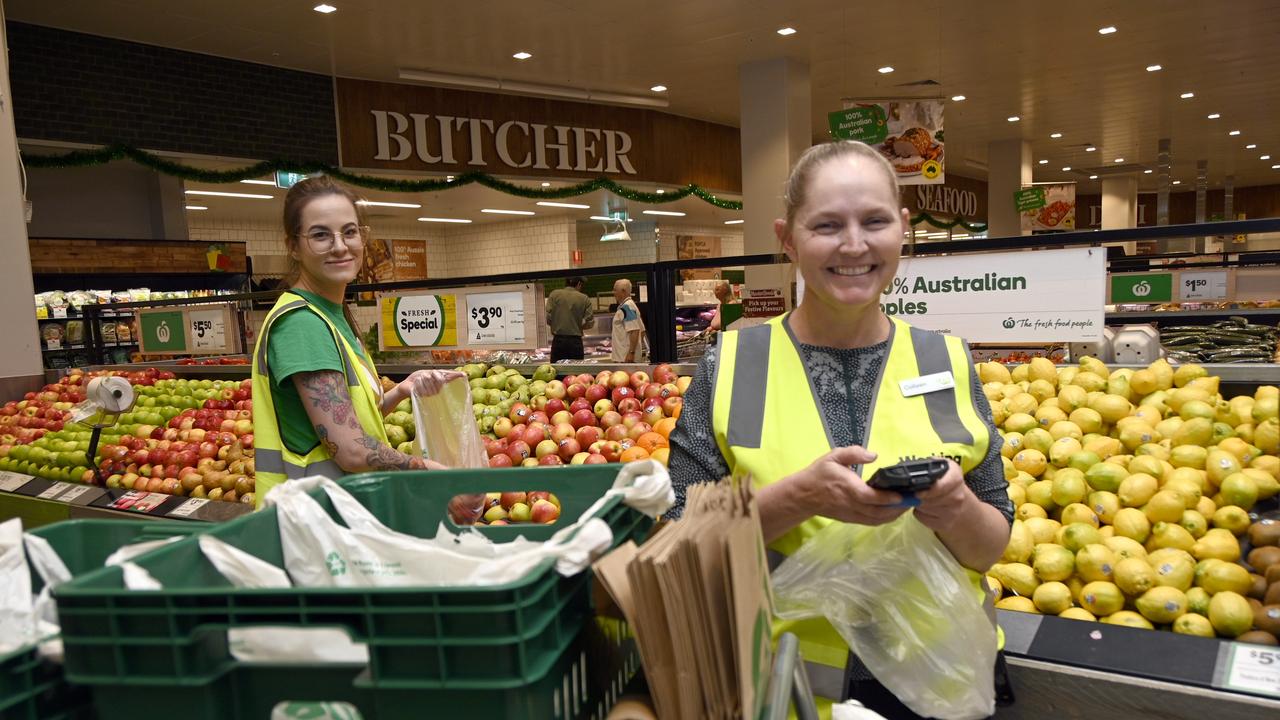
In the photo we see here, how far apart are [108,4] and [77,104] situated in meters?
1.31

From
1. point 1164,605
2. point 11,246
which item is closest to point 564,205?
point 11,246

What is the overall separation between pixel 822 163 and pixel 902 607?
73 centimetres

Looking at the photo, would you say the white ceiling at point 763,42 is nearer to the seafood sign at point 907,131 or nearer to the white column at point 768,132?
the white column at point 768,132

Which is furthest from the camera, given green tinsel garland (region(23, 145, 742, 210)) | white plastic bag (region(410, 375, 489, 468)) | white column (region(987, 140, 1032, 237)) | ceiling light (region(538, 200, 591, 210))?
white column (region(987, 140, 1032, 237))

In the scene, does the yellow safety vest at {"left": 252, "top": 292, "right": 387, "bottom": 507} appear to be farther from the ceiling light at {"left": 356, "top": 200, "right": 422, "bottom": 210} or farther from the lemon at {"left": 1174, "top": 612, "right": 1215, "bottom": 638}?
the ceiling light at {"left": 356, "top": 200, "right": 422, "bottom": 210}

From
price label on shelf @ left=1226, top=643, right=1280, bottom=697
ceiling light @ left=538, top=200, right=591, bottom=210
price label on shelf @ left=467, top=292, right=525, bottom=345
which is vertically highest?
ceiling light @ left=538, top=200, right=591, bottom=210

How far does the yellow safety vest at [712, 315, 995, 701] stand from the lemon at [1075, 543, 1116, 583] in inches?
29.4

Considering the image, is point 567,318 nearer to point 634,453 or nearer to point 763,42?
point 763,42

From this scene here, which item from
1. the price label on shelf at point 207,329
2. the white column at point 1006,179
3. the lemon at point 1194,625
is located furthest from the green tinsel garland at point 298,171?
the lemon at point 1194,625

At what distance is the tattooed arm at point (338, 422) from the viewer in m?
1.84

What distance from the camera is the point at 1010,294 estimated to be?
111 inches

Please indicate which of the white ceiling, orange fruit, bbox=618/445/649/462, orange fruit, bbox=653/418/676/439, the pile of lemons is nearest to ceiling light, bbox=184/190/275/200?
the white ceiling

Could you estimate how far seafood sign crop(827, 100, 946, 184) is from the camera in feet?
31.3

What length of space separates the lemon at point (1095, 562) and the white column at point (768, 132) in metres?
8.01
